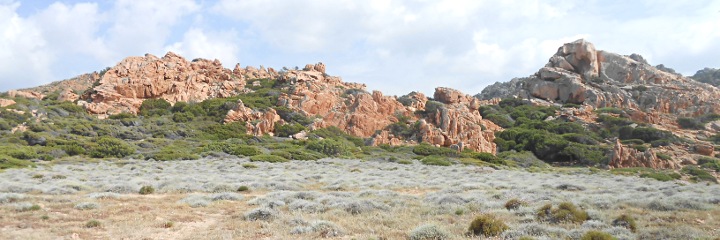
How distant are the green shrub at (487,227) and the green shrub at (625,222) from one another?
2685 millimetres

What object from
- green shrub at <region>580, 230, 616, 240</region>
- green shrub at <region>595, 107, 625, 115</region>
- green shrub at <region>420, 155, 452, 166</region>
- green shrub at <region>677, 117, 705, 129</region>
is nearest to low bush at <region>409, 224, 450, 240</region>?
green shrub at <region>580, 230, 616, 240</region>

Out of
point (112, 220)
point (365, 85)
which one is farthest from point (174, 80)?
point (112, 220)

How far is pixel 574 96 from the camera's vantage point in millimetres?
79000

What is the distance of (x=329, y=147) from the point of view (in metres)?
44.1

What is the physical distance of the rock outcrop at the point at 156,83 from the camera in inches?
2192

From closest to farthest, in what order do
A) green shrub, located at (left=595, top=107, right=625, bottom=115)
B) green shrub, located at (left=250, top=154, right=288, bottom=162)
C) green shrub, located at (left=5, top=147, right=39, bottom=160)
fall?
green shrub, located at (left=5, top=147, right=39, bottom=160)
green shrub, located at (left=250, top=154, right=288, bottom=162)
green shrub, located at (left=595, top=107, right=625, bottom=115)

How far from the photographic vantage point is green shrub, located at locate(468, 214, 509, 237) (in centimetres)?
933

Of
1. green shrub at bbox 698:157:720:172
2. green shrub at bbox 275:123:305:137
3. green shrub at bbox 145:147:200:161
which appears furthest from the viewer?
green shrub at bbox 275:123:305:137

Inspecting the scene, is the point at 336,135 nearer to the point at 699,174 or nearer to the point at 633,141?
the point at 699,174

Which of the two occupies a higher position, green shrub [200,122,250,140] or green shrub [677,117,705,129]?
green shrub [677,117,705,129]

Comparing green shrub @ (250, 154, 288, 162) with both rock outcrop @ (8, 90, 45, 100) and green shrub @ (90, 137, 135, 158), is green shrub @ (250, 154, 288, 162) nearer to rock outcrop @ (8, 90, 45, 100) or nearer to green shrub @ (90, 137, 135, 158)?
green shrub @ (90, 137, 135, 158)

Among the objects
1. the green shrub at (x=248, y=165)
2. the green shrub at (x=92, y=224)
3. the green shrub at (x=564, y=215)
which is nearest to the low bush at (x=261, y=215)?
the green shrub at (x=92, y=224)

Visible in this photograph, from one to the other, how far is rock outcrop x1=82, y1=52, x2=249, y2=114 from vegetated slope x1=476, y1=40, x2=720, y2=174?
4316 centimetres

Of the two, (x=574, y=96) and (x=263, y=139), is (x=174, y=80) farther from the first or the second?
(x=574, y=96)
